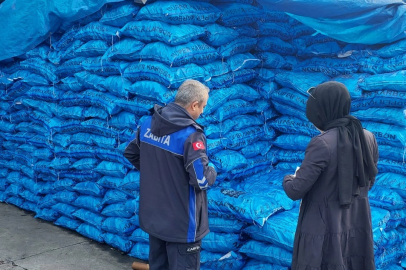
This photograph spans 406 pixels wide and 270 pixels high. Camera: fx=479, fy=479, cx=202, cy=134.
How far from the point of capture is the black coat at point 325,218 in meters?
2.58

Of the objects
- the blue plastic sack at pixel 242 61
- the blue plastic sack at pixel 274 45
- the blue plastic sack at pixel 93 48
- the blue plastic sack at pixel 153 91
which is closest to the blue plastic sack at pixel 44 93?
the blue plastic sack at pixel 93 48

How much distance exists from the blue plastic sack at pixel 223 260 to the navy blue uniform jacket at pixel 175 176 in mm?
950

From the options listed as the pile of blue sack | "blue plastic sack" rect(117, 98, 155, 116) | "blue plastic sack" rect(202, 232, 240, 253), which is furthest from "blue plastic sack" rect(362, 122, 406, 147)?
"blue plastic sack" rect(117, 98, 155, 116)

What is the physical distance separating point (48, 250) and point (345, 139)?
3408 mm

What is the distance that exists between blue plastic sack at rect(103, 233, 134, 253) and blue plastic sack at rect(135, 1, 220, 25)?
6.87ft

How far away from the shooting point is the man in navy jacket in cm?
289

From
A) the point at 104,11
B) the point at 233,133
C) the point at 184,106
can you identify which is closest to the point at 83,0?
the point at 104,11

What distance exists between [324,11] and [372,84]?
2.38 feet

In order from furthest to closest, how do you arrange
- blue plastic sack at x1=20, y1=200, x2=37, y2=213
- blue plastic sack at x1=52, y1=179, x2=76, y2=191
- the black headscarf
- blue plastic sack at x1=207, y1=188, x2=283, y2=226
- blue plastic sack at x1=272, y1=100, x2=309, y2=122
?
blue plastic sack at x1=20, y1=200, x2=37, y2=213 < blue plastic sack at x1=52, y1=179, x2=76, y2=191 < blue plastic sack at x1=272, y1=100, x2=309, y2=122 < blue plastic sack at x1=207, y1=188, x2=283, y2=226 < the black headscarf

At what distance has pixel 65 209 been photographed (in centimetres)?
523

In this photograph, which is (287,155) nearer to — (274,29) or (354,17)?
(274,29)

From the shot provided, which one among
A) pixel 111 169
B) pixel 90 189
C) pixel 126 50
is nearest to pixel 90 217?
pixel 90 189

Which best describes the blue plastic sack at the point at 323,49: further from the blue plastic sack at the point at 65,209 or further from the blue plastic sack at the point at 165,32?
the blue plastic sack at the point at 65,209

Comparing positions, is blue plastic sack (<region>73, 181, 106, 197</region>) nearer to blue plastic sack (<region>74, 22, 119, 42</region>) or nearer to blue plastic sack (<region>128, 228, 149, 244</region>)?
blue plastic sack (<region>128, 228, 149, 244</region>)
